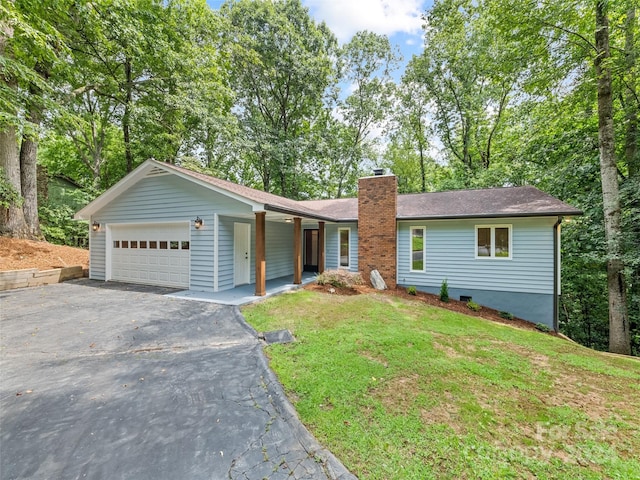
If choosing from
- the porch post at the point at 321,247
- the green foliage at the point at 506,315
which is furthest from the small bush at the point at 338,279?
the green foliage at the point at 506,315

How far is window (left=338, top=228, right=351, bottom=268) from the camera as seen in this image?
11.8 meters

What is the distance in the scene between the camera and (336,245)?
12.0 metres

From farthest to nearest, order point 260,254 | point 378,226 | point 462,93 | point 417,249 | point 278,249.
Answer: point 462,93
point 278,249
point 417,249
point 378,226
point 260,254

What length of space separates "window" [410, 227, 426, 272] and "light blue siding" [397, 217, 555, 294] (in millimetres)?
149

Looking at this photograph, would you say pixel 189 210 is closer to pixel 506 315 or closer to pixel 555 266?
pixel 506 315

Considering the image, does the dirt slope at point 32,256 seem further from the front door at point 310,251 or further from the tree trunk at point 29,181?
the front door at point 310,251

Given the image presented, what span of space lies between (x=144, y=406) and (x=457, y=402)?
11.2 feet

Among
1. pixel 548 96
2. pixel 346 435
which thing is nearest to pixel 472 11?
pixel 548 96

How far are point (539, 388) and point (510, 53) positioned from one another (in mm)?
10835

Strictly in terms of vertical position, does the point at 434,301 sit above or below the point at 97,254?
below

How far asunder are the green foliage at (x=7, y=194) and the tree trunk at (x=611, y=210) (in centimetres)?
1890

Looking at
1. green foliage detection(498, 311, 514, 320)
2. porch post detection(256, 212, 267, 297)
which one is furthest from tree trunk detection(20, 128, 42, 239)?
green foliage detection(498, 311, 514, 320)

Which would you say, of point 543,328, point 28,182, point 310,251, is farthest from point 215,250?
point 543,328

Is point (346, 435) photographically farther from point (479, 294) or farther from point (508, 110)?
point (508, 110)
